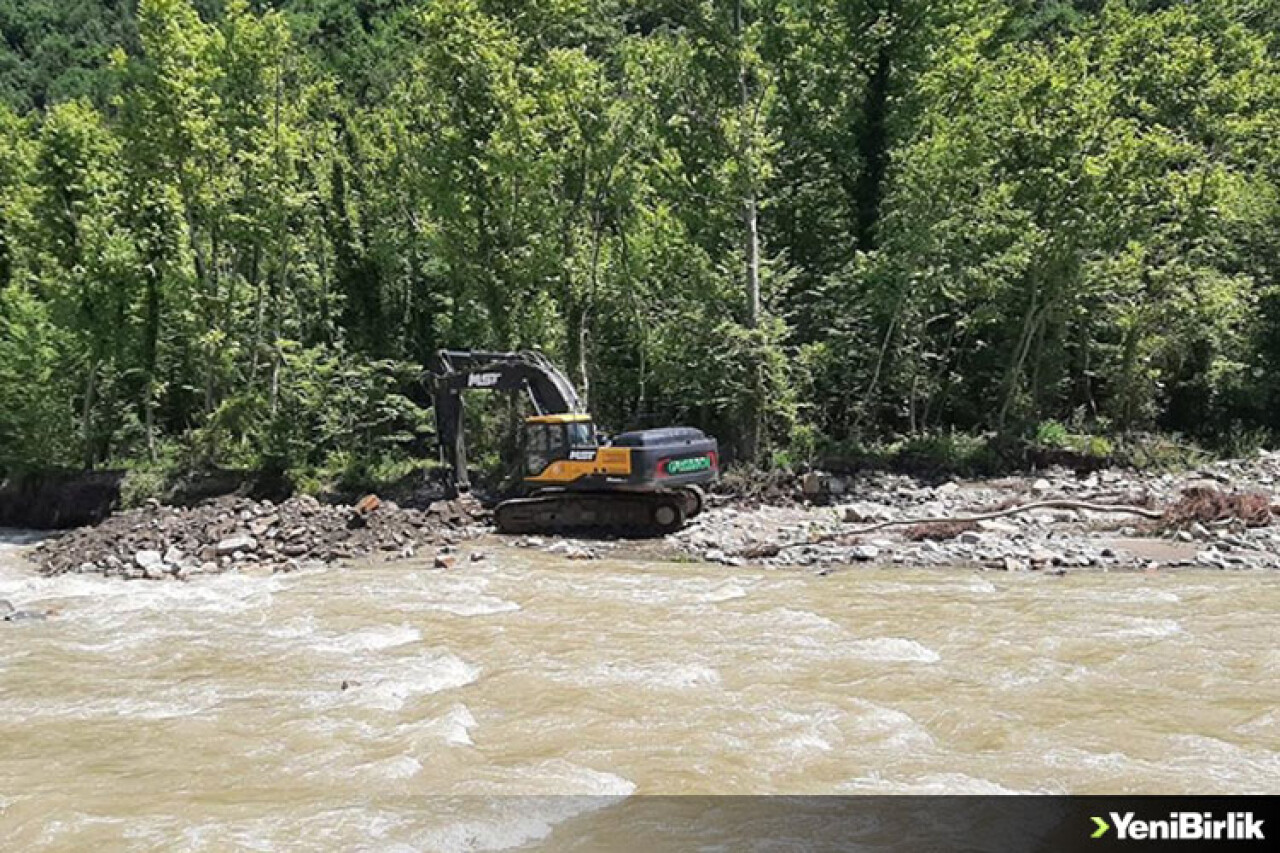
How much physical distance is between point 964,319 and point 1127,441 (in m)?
4.51

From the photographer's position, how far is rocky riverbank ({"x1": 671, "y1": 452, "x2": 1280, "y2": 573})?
13.8m

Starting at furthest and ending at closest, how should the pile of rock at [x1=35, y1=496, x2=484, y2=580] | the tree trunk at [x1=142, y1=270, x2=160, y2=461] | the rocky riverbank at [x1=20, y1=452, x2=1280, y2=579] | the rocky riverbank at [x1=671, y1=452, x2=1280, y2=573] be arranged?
the tree trunk at [x1=142, y1=270, x2=160, y2=461]
the pile of rock at [x1=35, y1=496, x2=484, y2=580]
the rocky riverbank at [x1=20, y1=452, x2=1280, y2=579]
the rocky riverbank at [x1=671, y1=452, x2=1280, y2=573]

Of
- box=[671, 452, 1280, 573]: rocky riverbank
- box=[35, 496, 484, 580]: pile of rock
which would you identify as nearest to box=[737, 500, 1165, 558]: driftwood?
box=[671, 452, 1280, 573]: rocky riverbank

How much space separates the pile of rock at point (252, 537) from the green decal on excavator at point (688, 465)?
13.0 ft

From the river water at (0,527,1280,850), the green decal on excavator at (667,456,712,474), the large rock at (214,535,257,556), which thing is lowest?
the river water at (0,527,1280,850)

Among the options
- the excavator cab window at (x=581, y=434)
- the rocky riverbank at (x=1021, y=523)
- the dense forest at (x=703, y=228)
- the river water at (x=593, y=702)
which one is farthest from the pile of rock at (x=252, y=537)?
the rocky riverbank at (x=1021, y=523)

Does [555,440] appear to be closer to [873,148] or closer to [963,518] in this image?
[963,518]

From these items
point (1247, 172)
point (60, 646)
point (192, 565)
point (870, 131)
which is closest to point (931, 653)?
point (60, 646)

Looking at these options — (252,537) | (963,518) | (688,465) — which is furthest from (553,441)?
(963,518)

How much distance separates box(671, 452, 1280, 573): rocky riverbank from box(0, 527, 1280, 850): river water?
1.03 m

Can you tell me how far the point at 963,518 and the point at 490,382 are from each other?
8.86m

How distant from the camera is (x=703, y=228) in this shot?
74.5 ft

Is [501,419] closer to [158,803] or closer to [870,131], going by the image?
[870,131]

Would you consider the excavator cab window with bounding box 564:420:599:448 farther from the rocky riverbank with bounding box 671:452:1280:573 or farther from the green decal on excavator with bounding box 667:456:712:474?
the rocky riverbank with bounding box 671:452:1280:573
